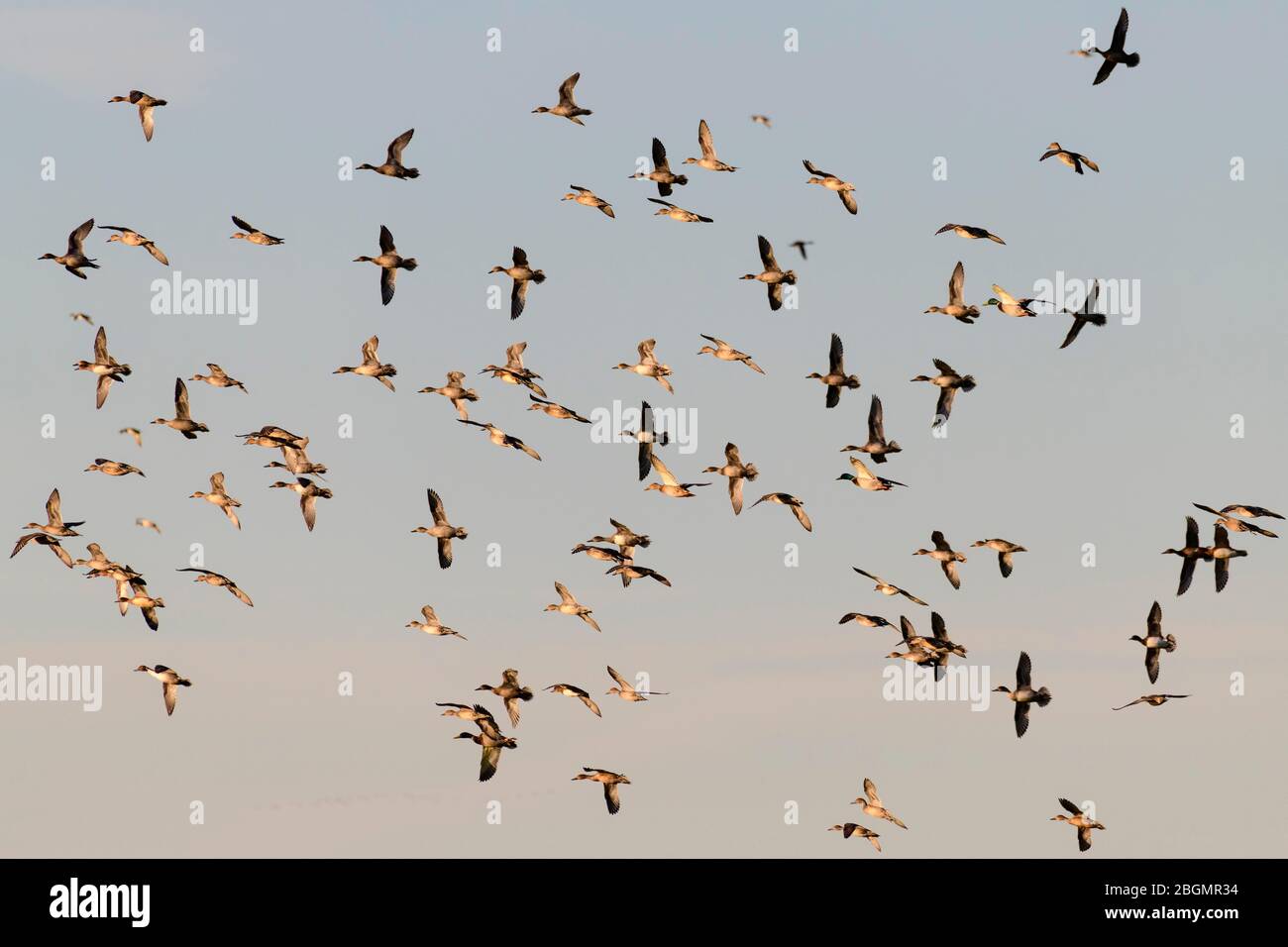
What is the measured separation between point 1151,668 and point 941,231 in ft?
74.9

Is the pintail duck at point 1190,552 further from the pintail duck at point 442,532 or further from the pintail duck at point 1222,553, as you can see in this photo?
the pintail duck at point 442,532

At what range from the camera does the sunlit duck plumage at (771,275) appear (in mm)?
97500

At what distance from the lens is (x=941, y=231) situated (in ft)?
300

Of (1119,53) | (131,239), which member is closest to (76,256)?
(131,239)

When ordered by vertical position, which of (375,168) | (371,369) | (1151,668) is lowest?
(1151,668)

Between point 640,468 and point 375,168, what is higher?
point 375,168

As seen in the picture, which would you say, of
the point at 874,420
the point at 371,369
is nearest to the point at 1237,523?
the point at 874,420

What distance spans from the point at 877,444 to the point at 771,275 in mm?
8333

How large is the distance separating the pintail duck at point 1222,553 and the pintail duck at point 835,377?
16307mm

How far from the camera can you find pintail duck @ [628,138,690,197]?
313ft

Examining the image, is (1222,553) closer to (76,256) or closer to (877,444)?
(877,444)

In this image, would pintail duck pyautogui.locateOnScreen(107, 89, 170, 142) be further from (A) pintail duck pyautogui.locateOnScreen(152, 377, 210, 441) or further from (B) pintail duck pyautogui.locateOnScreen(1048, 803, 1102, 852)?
(B) pintail duck pyautogui.locateOnScreen(1048, 803, 1102, 852)

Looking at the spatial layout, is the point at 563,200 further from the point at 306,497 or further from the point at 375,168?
the point at 306,497

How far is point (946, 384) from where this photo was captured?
97.2 metres
